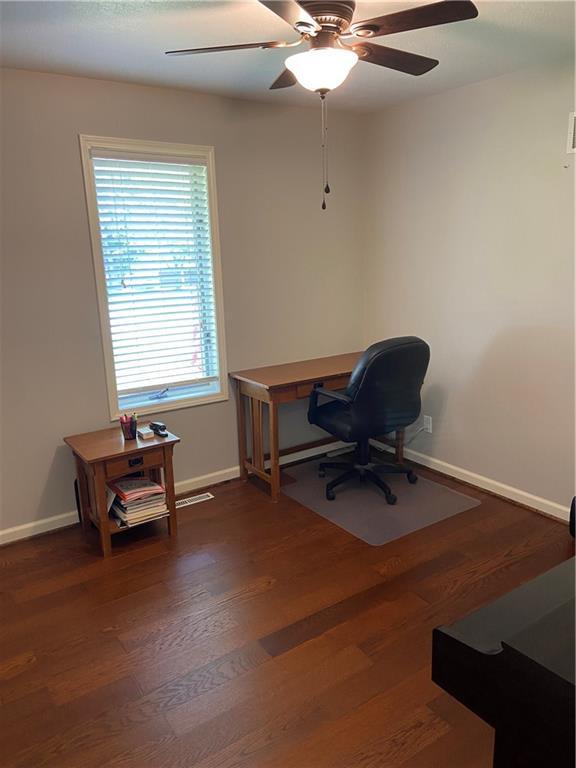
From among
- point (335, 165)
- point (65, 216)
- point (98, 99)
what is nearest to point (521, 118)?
point (335, 165)

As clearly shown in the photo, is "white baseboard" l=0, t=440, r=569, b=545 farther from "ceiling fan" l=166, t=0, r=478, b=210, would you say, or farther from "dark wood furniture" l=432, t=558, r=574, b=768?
"ceiling fan" l=166, t=0, r=478, b=210

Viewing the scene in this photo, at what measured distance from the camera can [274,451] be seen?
325 cm

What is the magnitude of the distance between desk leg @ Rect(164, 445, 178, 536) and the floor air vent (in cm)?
31

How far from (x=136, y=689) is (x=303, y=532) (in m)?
1.24

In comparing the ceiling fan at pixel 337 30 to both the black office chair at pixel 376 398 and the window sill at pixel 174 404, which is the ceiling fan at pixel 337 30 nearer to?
the black office chair at pixel 376 398

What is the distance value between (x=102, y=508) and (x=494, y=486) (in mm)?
2306

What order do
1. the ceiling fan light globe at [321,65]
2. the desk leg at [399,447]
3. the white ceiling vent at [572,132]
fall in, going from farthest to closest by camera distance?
1. the desk leg at [399,447]
2. the white ceiling vent at [572,132]
3. the ceiling fan light globe at [321,65]

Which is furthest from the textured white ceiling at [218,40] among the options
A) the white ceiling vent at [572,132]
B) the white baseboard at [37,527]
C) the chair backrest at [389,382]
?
the white baseboard at [37,527]

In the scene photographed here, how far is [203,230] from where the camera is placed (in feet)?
10.6

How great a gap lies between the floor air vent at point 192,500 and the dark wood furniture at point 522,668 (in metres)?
2.42

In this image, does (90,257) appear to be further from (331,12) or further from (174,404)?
(331,12)

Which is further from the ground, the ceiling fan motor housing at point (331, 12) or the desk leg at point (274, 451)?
the ceiling fan motor housing at point (331, 12)

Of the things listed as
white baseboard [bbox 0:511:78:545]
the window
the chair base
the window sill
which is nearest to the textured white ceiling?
the window

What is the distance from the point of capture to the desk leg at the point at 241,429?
11.6ft
